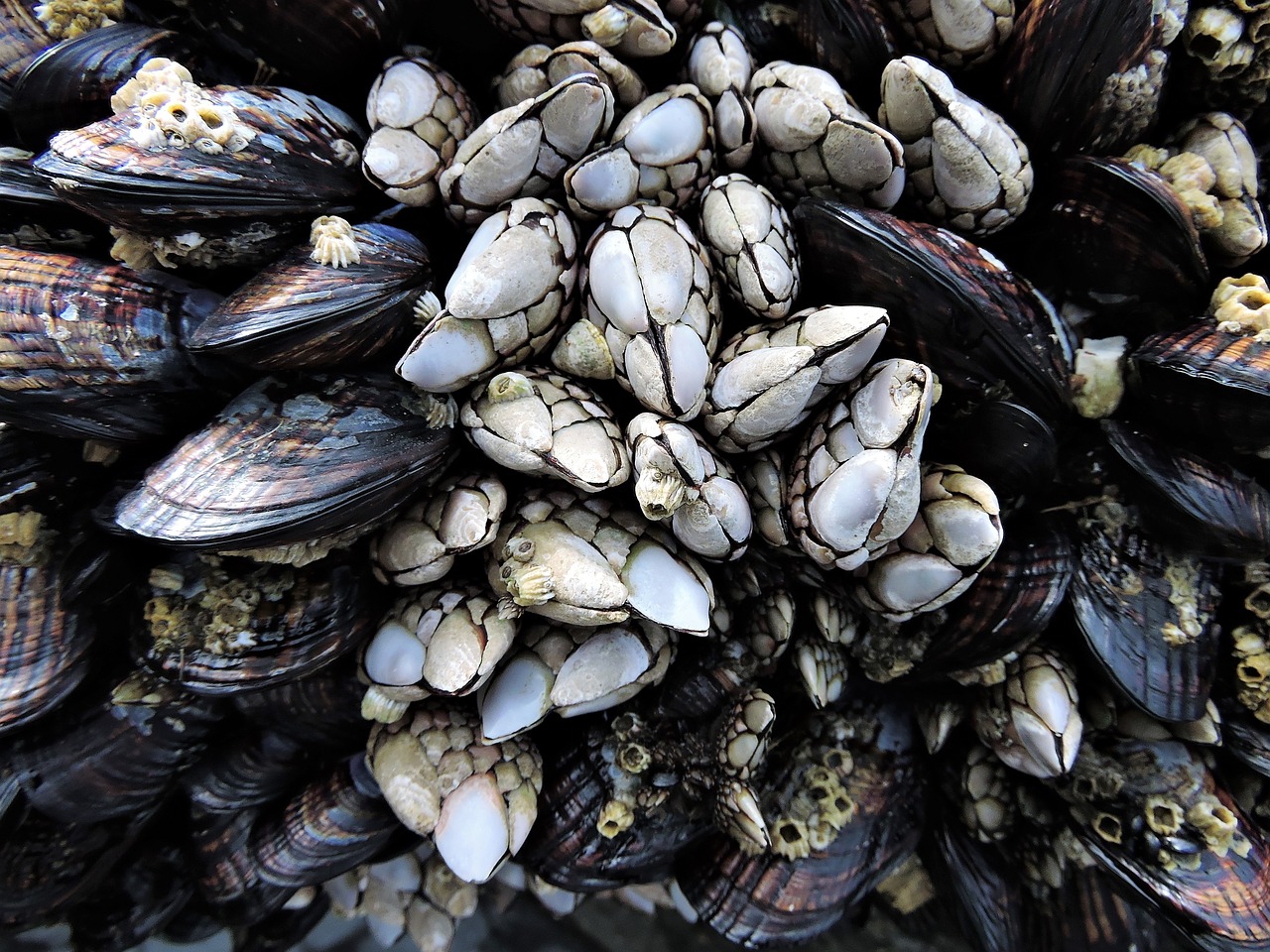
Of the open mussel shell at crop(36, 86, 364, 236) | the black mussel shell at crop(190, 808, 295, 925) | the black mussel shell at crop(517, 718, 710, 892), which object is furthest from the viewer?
the black mussel shell at crop(190, 808, 295, 925)

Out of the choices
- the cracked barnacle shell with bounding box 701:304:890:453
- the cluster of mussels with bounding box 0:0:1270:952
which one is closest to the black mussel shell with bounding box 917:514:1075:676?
the cluster of mussels with bounding box 0:0:1270:952

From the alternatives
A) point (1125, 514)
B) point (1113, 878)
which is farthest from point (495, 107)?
point (1113, 878)

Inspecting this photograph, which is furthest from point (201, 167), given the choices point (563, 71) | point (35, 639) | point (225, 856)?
point (225, 856)

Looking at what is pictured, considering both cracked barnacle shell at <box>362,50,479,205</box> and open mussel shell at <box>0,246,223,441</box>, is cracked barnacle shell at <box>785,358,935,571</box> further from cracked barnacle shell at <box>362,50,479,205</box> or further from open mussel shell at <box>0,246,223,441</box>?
open mussel shell at <box>0,246,223,441</box>

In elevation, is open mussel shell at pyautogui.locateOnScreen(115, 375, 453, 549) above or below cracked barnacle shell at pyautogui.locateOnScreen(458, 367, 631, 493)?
below

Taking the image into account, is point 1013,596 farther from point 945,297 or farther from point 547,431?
point 547,431

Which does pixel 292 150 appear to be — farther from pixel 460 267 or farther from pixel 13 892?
pixel 13 892
